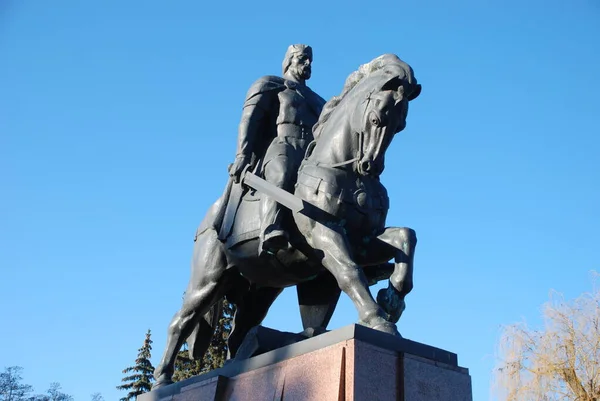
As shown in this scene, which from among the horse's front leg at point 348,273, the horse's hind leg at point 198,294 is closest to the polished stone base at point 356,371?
the horse's front leg at point 348,273

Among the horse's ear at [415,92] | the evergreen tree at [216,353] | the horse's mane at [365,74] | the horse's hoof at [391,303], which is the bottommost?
the horse's hoof at [391,303]

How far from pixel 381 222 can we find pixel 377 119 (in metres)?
1.02

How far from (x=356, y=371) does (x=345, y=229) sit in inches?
69.2

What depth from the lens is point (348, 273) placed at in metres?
7.04

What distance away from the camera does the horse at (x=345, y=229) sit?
7207 millimetres

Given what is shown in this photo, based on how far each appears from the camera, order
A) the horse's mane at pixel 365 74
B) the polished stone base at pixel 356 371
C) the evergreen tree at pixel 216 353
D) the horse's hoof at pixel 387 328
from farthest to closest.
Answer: the evergreen tree at pixel 216 353 < the horse's mane at pixel 365 74 < the horse's hoof at pixel 387 328 < the polished stone base at pixel 356 371

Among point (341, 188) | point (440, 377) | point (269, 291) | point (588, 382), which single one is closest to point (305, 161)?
point (341, 188)

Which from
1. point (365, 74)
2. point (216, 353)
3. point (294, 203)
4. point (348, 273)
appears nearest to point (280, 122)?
point (365, 74)

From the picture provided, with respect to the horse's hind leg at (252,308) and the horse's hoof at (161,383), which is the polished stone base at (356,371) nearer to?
the horse's hoof at (161,383)

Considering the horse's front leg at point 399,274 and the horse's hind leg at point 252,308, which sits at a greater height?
the horse's hind leg at point 252,308

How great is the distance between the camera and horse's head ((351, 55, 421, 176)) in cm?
743

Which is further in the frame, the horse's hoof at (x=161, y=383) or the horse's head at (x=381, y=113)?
the horse's hoof at (x=161, y=383)

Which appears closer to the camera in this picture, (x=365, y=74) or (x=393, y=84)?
(x=393, y=84)

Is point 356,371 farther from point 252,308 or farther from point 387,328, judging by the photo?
point 252,308
